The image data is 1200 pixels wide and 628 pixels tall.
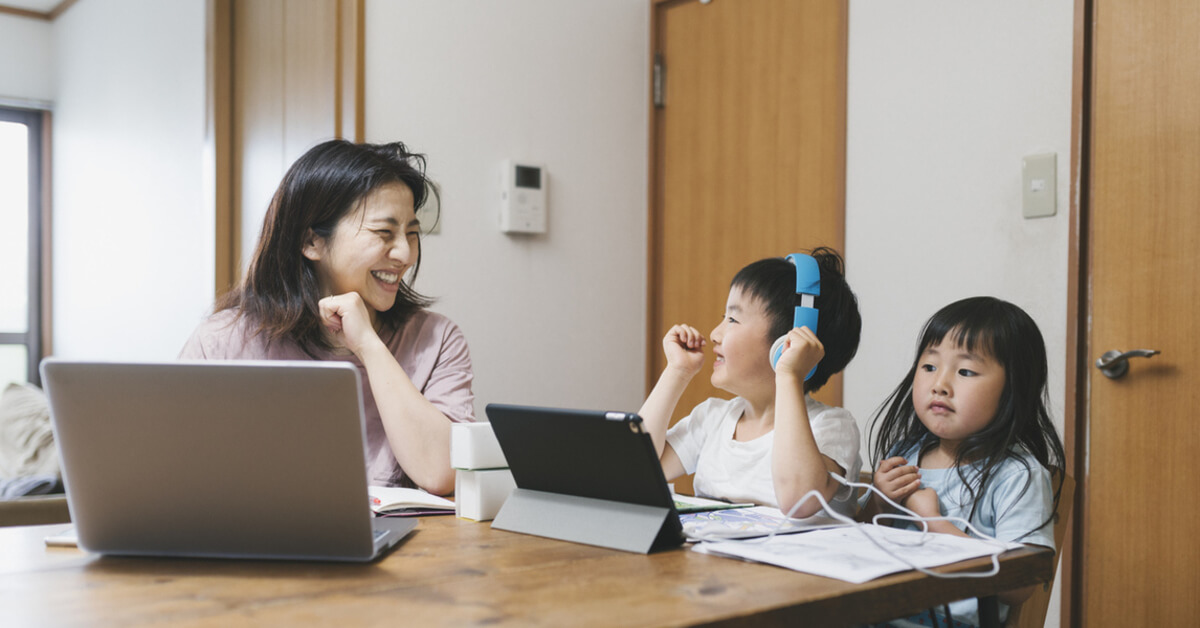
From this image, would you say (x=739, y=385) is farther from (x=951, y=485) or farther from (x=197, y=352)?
(x=197, y=352)

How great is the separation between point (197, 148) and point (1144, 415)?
2970mm

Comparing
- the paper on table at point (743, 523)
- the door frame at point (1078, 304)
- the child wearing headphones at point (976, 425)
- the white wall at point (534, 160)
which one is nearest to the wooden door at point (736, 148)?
the white wall at point (534, 160)

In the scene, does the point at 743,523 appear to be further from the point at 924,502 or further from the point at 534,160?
the point at 534,160

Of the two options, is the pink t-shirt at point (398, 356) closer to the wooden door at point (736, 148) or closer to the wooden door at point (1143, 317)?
the wooden door at point (736, 148)

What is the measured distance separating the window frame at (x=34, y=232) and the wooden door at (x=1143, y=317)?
5.02m

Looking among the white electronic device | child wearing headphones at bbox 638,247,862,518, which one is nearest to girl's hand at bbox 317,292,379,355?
child wearing headphones at bbox 638,247,862,518

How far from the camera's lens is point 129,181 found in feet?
13.4

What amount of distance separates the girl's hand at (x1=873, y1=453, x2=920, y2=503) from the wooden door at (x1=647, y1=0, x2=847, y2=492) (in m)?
1.31

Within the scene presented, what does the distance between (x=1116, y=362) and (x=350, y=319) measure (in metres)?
1.56

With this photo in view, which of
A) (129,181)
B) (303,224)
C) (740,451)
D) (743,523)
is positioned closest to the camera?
(743,523)

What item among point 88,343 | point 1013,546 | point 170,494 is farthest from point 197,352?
point 88,343

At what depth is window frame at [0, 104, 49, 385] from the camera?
514cm

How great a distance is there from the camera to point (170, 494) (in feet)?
3.04

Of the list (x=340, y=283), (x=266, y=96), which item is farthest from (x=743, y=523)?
(x=266, y=96)
